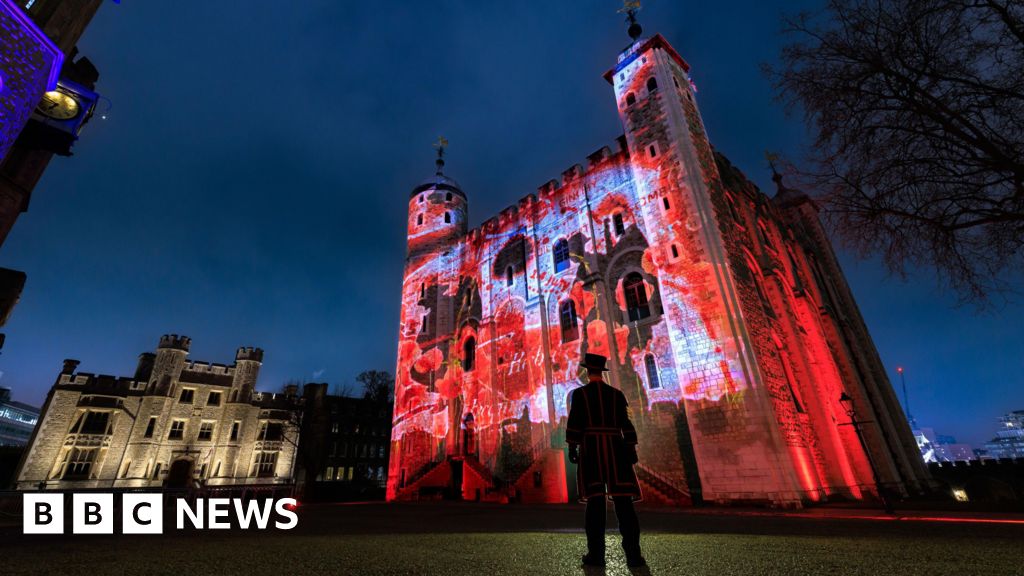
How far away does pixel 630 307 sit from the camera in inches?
655

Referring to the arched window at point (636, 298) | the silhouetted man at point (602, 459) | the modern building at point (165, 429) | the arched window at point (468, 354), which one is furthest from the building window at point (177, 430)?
the silhouetted man at point (602, 459)

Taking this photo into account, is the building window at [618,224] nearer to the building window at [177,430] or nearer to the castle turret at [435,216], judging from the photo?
the castle turret at [435,216]

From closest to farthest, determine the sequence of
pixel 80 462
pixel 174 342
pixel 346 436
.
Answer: pixel 80 462 → pixel 174 342 → pixel 346 436

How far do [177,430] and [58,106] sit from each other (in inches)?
1157

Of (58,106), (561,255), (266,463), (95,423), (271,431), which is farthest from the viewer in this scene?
(271,431)

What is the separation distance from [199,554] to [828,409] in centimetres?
1969

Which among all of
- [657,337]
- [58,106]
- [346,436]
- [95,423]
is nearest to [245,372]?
[95,423]

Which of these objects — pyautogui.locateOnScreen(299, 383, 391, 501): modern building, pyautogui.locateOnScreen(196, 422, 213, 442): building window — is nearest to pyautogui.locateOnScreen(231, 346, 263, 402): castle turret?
pyautogui.locateOnScreen(196, 422, 213, 442): building window

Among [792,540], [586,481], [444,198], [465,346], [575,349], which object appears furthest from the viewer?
[444,198]

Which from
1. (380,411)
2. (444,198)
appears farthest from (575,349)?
(380,411)

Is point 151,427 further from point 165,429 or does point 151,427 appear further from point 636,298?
point 636,298

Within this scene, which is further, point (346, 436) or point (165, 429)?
point (346, 436)

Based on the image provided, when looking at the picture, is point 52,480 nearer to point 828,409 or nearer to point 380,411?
point 380,411

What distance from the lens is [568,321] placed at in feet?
61.4
